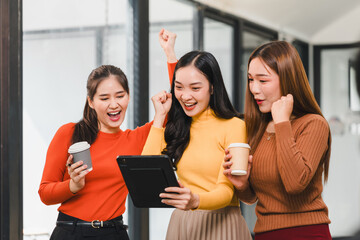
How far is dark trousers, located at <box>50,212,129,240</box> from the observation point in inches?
69.3

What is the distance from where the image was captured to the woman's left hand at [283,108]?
162 centimetres

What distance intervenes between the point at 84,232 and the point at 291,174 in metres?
0.72

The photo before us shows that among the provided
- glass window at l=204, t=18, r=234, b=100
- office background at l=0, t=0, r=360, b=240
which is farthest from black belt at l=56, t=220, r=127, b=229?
glass window at l=204, t=18, r=234, b=100

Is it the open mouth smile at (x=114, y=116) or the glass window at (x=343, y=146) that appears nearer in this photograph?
the open mouth smile at (x=114, y=116)

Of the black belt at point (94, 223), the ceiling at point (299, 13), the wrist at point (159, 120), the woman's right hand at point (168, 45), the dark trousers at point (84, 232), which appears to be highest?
the ceiling at point (299, 13)

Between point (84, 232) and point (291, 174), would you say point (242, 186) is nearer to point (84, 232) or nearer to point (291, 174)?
point (291, 174)

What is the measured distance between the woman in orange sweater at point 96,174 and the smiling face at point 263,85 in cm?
47

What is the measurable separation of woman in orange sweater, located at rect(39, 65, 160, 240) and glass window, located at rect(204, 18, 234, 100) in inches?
97.8

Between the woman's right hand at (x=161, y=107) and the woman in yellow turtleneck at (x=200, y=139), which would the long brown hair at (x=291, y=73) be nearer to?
the woman in yellow turtleneck at (x=200, y=139)

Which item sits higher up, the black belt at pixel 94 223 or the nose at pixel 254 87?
the nose at pixel 254 87

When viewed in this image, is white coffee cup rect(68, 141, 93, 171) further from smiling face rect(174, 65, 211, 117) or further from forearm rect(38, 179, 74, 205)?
smiling face rect(174, 65, 211, 117)

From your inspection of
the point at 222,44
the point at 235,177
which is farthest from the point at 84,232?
the point at 222,44

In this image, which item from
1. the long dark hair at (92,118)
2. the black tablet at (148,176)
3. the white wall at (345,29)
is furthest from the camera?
the white wall at (345,29)

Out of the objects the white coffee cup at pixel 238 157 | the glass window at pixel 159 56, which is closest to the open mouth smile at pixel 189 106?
the white coffee cup at pixel 238 157
